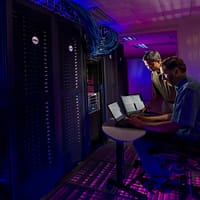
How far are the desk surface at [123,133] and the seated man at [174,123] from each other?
0.07 m

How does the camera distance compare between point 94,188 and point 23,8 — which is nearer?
point 23,8

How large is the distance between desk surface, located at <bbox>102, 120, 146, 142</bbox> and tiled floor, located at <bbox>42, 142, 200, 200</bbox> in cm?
62

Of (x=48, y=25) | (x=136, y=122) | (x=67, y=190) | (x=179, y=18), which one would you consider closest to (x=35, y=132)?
(x=67, y=190)

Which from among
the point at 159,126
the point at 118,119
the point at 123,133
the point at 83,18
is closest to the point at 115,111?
the point at 118,119

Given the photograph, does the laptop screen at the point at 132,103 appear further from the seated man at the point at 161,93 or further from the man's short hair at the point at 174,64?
the man's short hair at the point at 174,64

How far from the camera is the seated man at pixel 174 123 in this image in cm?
174

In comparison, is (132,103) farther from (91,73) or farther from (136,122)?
(91,73)

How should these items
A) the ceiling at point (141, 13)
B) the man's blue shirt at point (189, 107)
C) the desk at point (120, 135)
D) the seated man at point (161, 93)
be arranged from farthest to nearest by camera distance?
1. the ceiling at point (141, 13)
2. the seated man at point (161, 93)
3. the desk at point (120, 135)
4. the man's blue shirt at point (189, 107)

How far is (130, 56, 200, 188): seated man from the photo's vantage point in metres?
1.74

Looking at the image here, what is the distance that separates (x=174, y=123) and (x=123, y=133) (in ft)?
1.41

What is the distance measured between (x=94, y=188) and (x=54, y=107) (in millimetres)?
949

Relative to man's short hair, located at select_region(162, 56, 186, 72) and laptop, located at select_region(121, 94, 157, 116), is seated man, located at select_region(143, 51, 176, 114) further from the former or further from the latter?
man's short hair, located at select_region(162, 56, 186, 72)

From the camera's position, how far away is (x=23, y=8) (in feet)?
6.38

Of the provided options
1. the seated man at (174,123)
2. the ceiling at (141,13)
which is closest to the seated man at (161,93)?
the seated man at (174,123)
